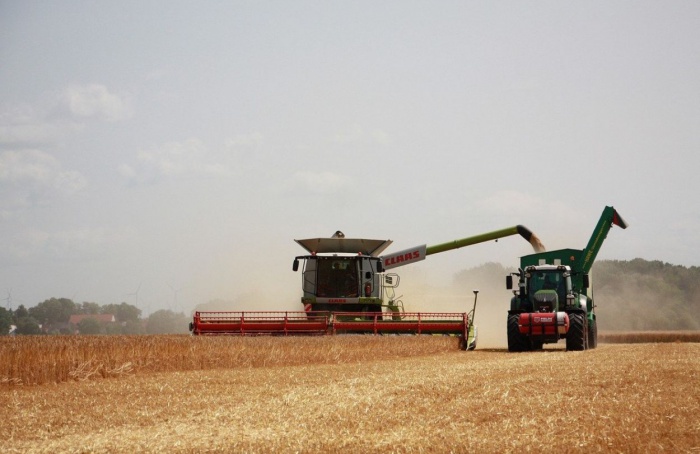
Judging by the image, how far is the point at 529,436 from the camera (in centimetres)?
859

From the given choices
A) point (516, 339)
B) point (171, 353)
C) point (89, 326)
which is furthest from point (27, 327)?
point (171, 353)

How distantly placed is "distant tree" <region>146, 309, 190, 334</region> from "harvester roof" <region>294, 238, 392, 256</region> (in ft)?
233

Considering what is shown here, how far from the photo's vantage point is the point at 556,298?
2264 centimetres

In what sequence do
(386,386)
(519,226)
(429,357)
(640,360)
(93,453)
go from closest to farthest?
(93,453) → (386,386) → (640,360) → (429,357) → (519,226)

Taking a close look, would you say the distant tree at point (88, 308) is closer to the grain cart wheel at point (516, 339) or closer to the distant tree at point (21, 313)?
the distant tree at point (21, 313)

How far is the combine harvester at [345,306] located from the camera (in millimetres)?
22625

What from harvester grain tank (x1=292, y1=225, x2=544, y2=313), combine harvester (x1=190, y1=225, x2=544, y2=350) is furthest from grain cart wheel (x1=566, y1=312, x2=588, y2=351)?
harvester grain tank (x1=292, y1=225, x2=544, y2=313)

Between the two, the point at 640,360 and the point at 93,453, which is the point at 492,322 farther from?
the point at 93,453

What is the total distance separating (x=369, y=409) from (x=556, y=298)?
1325 cm

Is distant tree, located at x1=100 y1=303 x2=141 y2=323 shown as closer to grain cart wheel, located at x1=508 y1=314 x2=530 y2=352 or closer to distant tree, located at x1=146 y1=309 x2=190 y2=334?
distant tree, located at x1=146 y1=309 x2=190 y2=334

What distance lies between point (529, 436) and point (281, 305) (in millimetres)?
29211

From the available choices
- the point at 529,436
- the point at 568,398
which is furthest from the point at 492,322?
the point at 529,436

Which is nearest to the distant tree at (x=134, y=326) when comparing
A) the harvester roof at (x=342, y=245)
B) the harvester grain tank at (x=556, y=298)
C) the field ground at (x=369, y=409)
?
the harvester roof at (x=342, y=245)

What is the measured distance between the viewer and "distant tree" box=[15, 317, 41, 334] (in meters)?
84.9
